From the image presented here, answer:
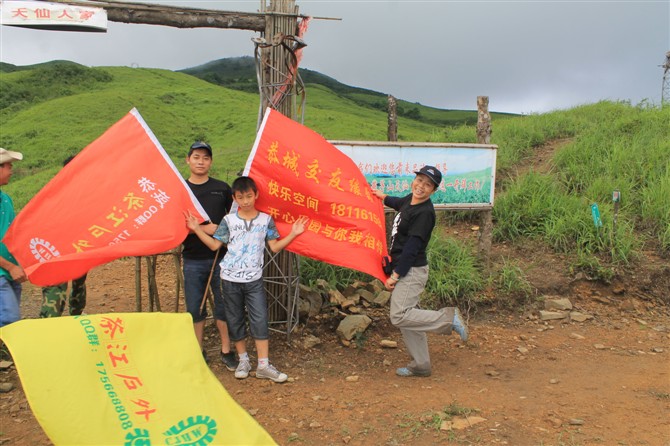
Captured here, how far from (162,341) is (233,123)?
23.4 metres

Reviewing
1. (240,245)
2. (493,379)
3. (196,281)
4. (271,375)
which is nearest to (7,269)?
(196,281)

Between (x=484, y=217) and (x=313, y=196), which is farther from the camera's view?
(x=484, y=217)

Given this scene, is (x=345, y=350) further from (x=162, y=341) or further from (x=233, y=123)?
(x=233, y=123)

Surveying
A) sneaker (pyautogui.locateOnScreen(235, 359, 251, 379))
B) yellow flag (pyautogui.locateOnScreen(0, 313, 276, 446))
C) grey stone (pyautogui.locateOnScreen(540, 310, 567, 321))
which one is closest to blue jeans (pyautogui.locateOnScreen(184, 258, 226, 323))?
sneaker (pyautogui.locateOnScreen(235, 359, 251, 379))

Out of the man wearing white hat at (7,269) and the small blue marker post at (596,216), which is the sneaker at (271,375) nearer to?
the man wearing white hat at (7,269)

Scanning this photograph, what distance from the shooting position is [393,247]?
14.2ft

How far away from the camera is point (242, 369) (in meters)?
4.19

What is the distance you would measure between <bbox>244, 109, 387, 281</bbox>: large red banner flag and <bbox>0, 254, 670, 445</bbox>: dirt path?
3.37 ft

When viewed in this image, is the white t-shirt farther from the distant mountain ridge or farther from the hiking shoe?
the distant mountain ridge

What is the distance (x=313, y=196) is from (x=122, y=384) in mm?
2292

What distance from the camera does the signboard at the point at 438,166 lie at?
5383mm

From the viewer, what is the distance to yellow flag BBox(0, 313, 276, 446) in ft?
6.95

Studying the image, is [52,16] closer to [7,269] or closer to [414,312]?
[7,269]

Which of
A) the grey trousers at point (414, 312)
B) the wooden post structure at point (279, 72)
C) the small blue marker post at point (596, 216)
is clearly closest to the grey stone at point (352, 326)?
the wooden post structure at point (279, 72)
